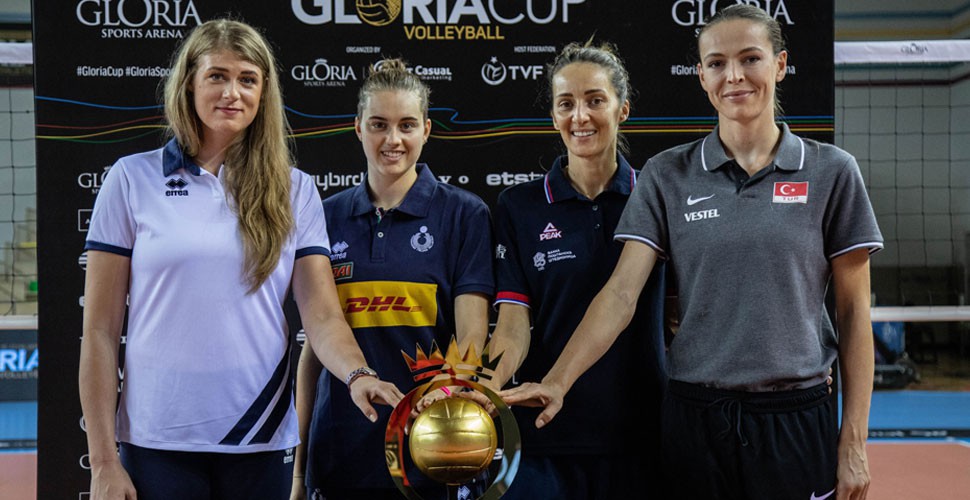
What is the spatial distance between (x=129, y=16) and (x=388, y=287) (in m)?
2.03

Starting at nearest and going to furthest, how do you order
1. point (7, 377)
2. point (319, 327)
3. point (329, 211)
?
point (319, 327) < point (329, 211) < point (7, 377)

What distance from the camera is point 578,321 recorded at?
2564 millimetres

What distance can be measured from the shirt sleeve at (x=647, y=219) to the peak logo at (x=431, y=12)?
59.9 inches

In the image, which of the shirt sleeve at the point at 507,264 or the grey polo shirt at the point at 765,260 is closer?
the grey polo shirt at the point at 765,260

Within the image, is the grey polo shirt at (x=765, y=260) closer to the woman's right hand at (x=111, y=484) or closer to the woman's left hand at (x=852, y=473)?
the woman's left hand at (x=852, y=473)

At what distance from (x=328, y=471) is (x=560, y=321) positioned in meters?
0.94

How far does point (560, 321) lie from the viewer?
258 centimetres

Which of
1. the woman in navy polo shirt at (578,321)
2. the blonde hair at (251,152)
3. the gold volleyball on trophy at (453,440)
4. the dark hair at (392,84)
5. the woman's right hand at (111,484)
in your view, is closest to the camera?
the gold volleyball on trophy at (453,440)

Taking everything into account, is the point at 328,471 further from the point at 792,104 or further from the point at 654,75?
the point at 792,104

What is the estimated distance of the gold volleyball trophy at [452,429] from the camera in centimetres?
181

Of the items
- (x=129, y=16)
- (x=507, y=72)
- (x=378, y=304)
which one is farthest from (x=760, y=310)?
(x=129, y=16)

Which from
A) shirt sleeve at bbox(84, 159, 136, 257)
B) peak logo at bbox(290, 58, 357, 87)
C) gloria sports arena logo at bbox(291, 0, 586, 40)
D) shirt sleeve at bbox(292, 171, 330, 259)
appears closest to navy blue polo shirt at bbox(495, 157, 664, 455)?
shirt sleeve at bbox(292, 171, 330, 259)

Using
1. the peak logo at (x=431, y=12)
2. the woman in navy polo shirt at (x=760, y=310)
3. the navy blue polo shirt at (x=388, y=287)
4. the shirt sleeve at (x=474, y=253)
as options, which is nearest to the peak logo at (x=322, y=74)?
the peak logo at (x=431, y=12)

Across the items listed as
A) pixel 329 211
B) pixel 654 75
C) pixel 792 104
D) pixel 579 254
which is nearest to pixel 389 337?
pixel 329 211
